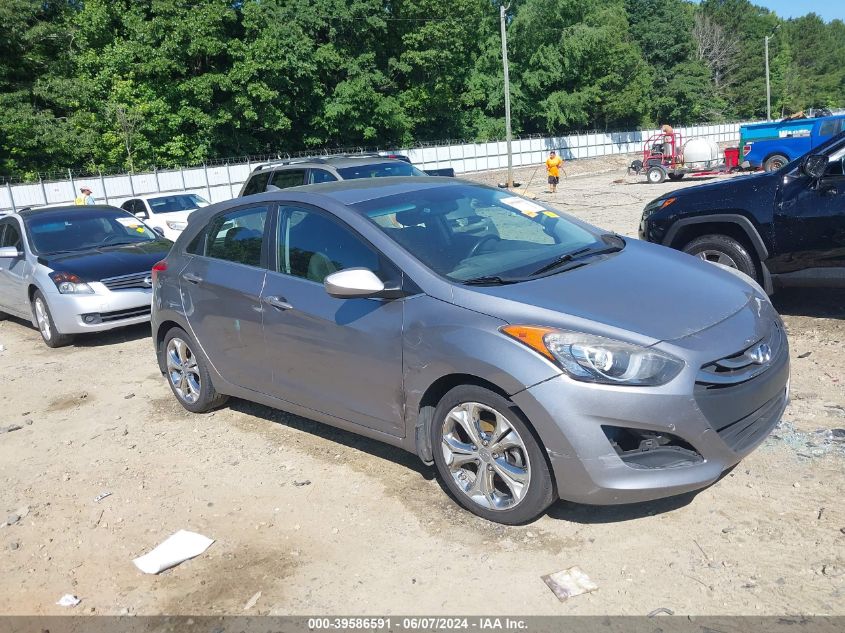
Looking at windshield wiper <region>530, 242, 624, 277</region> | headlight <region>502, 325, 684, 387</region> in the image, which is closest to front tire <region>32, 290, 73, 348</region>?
windshield wiper <region>530, 242, 624, 277</region>

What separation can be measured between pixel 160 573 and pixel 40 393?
13.5 ft

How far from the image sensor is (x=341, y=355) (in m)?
4.35

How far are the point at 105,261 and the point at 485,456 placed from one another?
6975 mm

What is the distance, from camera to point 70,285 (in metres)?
8.82

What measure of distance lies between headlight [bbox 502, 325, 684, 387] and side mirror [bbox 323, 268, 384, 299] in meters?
0.91

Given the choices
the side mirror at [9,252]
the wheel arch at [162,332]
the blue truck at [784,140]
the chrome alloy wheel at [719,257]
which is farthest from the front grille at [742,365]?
the blue truck at [784,140]

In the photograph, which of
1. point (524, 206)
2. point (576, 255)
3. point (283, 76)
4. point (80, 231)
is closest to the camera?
point (576, 255)

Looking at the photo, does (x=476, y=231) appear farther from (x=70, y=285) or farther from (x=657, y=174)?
(x=657, y=174)

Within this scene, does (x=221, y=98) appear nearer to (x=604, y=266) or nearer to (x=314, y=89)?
(x=314, y=89)

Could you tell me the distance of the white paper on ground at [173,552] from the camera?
12.5 ft

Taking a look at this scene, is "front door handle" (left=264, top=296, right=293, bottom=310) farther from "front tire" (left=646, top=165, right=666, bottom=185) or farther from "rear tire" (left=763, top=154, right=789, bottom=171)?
"front tire" (left=646, top=165, right=666, bottom=185)

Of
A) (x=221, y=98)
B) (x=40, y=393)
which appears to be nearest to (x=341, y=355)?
(x=40, y=393)

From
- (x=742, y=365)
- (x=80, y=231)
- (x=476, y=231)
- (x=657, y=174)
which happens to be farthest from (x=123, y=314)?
(x=657, y=174)

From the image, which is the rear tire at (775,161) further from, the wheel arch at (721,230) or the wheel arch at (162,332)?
the wheel arch at (162,332)
